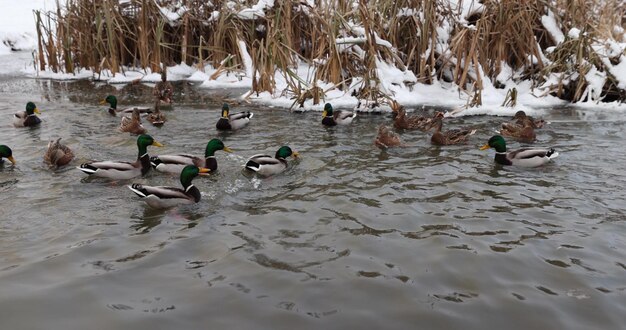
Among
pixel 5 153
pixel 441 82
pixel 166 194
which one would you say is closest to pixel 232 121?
pixel 5 153

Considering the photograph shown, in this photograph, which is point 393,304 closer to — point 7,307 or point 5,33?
point 7,307

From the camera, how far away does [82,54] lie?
1611cm

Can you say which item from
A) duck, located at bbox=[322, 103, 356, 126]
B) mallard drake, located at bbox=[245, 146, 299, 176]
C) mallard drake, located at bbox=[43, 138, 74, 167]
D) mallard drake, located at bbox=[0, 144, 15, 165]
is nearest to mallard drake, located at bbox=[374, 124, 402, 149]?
duck, located at bbox=[322, 103, 356, 126]

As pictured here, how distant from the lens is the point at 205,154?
8297 millimetres

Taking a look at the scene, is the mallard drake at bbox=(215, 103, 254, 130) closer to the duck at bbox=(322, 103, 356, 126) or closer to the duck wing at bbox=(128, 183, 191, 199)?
the duck at bbox=(322, 103, 356, 126)

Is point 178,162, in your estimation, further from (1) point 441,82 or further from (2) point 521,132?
→ (1) point 441,82

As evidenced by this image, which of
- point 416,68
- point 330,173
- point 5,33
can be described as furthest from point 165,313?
point 5,33

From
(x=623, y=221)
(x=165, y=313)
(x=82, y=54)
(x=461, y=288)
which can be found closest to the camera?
(x=165, y=313)

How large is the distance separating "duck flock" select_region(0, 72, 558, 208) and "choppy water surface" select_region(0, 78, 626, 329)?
0.18 metres

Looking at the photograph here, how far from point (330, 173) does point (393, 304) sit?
354 cm

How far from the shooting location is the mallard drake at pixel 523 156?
802 cm

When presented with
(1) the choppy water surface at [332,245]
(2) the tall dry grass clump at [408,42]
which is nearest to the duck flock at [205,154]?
(1) the choppy water surface at [332,245]

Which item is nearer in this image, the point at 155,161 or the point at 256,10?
the point at 155,161

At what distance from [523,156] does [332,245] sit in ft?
13.0
